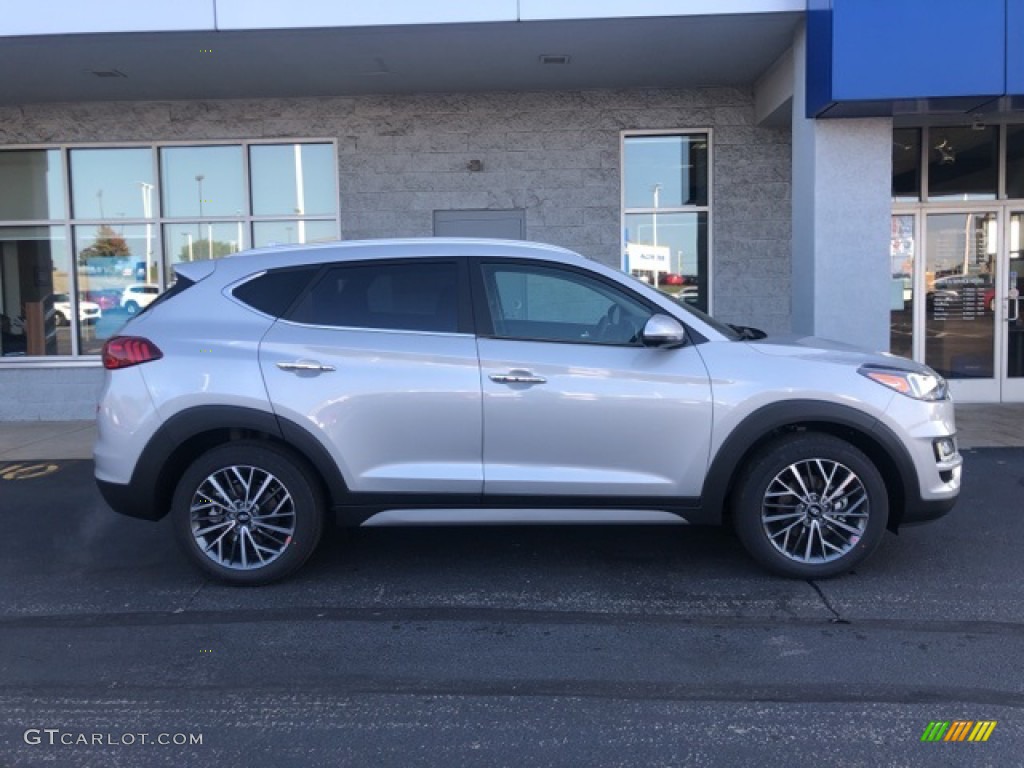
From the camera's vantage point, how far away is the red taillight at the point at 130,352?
197 inches

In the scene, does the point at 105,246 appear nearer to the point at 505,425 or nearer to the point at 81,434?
the point at 81,434

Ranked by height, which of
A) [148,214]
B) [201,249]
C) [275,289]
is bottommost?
[275,289]

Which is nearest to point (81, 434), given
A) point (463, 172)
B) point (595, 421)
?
point (463, 172)

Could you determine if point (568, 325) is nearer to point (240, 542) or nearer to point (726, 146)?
point (240, 542)

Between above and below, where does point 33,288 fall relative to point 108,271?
below

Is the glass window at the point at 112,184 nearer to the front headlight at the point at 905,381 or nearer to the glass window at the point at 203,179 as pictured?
the glass window at the point at 203,179

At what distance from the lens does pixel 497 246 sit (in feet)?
17.3

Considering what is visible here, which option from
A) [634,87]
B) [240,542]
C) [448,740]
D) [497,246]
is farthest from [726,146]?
[448,740]

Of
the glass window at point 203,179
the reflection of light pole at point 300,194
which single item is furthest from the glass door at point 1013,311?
the glass window at point 203,179

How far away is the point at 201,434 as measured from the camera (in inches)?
200

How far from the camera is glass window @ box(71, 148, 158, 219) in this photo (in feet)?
36.6

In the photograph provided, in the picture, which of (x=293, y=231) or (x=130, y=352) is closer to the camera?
(x=130, y=352)

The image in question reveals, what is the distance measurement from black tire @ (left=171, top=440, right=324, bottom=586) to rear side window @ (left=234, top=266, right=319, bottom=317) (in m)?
0.77

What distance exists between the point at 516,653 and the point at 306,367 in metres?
1.87
